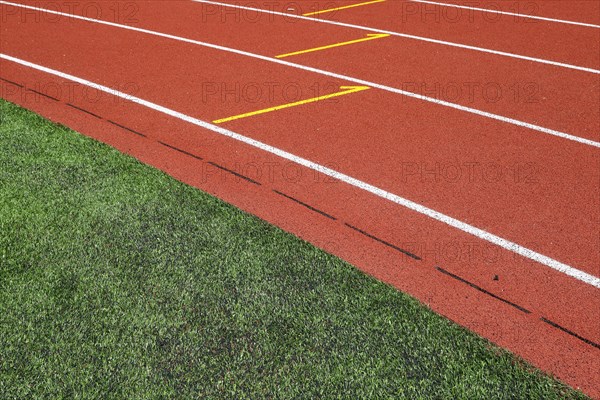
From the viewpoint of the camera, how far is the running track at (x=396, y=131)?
4.31 m

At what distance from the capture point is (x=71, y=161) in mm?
5789

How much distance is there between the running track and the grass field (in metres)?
0.29

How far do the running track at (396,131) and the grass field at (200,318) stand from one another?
291 millimetres

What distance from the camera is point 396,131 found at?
6621 millimetres

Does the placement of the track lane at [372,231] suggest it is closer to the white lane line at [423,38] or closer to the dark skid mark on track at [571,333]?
the dark skid mark on track at [571,333]

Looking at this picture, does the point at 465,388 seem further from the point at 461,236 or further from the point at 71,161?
the point at 71,161

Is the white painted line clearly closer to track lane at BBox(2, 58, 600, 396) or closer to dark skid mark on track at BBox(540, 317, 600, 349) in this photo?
track lane at BBox(2, 58, 600, 396)

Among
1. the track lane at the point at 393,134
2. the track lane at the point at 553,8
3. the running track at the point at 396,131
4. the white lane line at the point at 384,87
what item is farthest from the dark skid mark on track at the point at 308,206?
the track lane at the point at 553,8

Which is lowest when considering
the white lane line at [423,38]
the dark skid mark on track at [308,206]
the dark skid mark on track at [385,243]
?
the dark skid mark on track at [385,243]

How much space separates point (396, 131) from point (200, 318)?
11.7ft

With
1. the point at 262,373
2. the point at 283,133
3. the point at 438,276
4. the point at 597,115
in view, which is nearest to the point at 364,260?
the point at 438,276

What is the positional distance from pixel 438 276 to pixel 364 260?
55 cm

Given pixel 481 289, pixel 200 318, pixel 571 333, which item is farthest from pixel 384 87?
pixel 200 318

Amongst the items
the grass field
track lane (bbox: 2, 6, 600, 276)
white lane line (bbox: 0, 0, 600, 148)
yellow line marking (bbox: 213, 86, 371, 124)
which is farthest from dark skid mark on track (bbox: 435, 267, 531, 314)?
yellow line marking (bbox: 213, 86, 371, 124)
